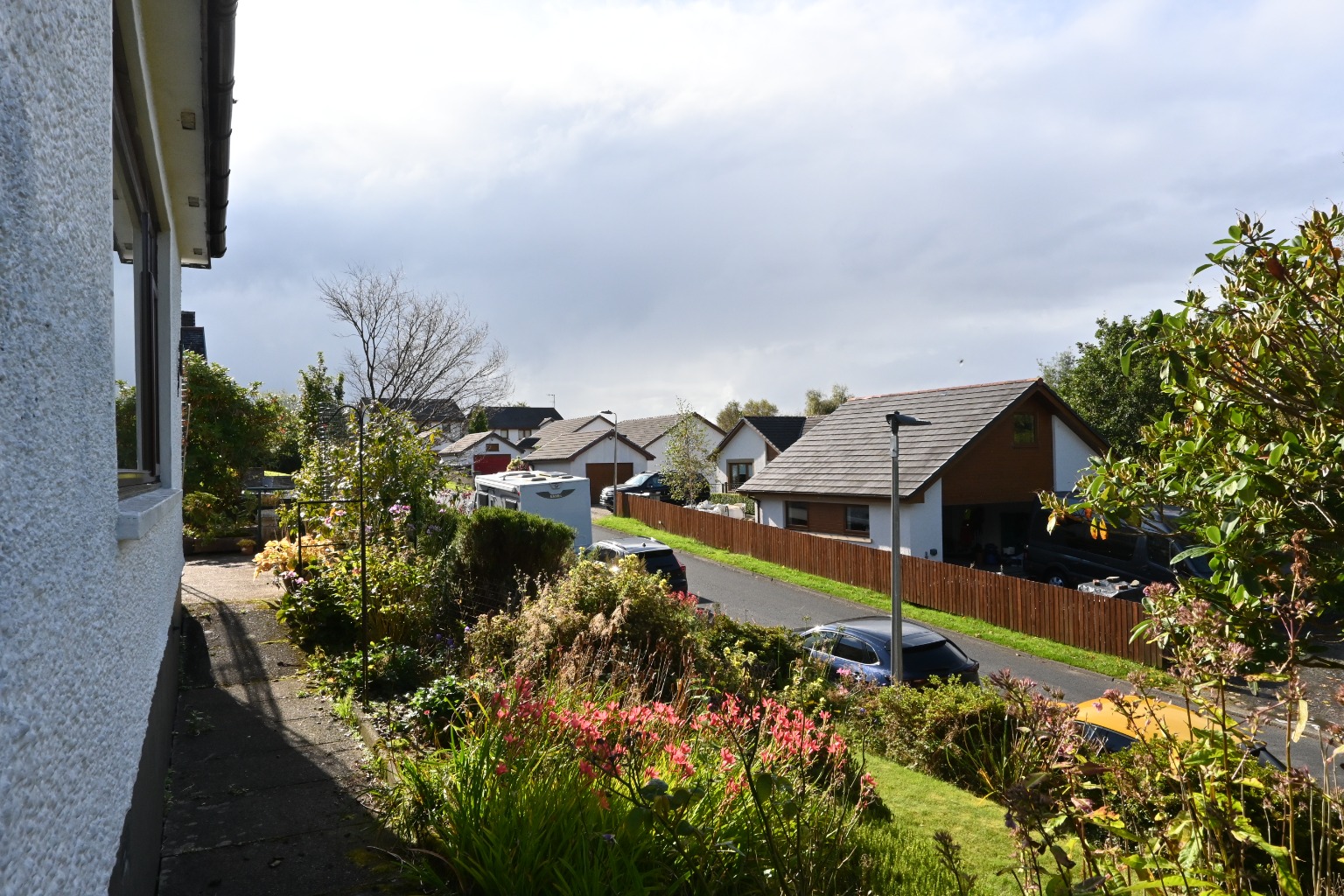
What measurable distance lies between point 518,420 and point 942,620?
8345 centimetres

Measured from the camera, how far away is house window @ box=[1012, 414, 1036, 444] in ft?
88.7

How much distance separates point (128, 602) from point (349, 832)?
8.97 feet

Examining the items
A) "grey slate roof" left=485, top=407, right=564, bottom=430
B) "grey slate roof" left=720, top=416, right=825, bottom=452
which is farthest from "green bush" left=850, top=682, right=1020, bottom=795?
"grey slate roof" left=485, top=407, right=564, bottom=430

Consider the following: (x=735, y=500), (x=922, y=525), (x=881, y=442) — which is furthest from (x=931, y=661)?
(x=735, y=500)

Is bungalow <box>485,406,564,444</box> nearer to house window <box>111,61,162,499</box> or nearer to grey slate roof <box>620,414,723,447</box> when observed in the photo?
grey slate roof <box>620,414,723,447</box>

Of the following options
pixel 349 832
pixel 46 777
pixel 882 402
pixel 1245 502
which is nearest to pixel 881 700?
pixel 349 832

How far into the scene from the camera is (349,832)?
4.95m

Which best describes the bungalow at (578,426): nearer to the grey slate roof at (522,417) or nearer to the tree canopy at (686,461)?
the tree canopy at (686,461)

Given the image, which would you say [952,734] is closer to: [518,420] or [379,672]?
[379,672]

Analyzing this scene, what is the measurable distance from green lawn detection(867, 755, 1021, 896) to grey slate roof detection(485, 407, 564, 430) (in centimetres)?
8696

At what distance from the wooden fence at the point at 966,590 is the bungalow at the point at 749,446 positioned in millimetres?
11615

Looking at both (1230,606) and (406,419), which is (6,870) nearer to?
(1230,606)

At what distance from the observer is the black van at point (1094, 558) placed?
20891 millimetres

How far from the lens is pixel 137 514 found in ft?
8.56
